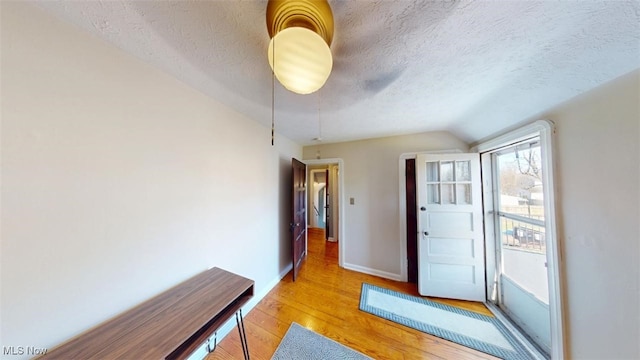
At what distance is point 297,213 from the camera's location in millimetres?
3051

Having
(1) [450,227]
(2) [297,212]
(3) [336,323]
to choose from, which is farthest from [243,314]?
(1) [450,227]

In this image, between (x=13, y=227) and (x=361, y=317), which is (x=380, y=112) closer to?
(x=361, y=317)

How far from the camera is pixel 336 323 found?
6.27ft

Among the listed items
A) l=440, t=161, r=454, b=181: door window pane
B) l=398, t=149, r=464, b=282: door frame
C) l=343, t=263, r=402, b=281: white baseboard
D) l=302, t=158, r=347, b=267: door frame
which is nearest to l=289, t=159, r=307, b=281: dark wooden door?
l=302, t=158, r=347, b=267: door frame

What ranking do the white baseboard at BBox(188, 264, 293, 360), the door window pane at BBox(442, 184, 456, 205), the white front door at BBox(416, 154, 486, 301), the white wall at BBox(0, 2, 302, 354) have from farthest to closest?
1. the door window pane at BBox(442, 184, 456, 205)
2. the white front door at BBox(416, 154, 486, 301)
3. the white baseboard at BBox(188, 264, 293, 360)
4. the white wall at BBox(0, 2, 302, 354)

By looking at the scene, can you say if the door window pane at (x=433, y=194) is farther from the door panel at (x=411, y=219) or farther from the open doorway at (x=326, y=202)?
the open doorway at (x=326, y=202)

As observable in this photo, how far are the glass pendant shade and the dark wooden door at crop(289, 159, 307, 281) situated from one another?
217cm

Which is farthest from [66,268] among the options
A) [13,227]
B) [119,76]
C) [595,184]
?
[595,184]

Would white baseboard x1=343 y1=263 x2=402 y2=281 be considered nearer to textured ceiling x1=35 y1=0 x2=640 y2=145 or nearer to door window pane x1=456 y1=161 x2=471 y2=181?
door window pane x1=456 y1=161 x2=471 y2=181

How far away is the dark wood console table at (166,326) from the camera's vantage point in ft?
2.81

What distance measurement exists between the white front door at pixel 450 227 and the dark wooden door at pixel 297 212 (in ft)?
5.80

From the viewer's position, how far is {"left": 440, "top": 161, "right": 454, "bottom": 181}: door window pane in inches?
96.3

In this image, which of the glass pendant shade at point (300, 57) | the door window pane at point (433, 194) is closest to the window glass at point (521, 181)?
the door window pane at point (433, 194)

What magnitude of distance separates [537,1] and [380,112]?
1.27m
